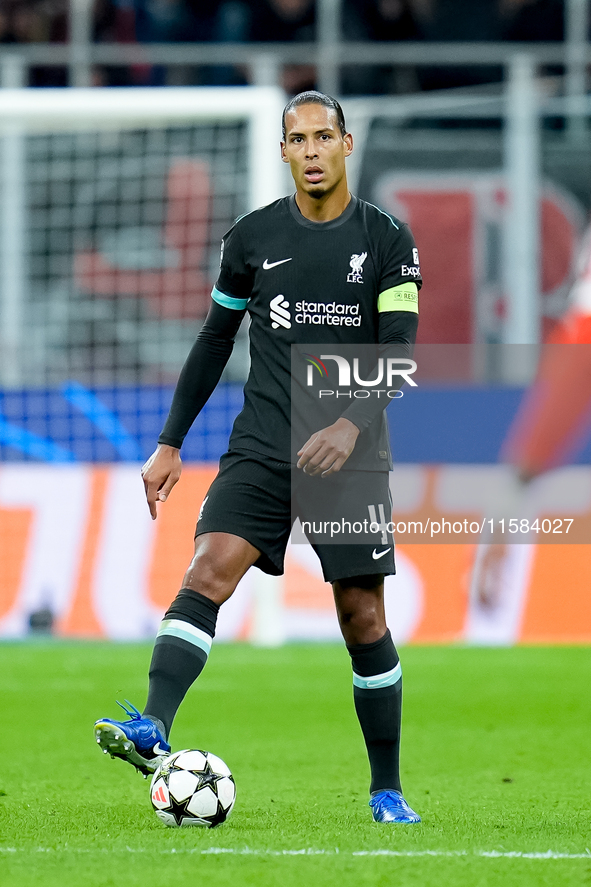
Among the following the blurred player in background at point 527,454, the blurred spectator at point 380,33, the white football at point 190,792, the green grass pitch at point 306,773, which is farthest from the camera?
the blurred spectator at point 380,33

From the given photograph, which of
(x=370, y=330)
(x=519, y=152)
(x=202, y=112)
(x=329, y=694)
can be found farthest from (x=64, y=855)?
(x=519, y=152)

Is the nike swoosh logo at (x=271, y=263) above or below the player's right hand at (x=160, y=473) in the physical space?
above

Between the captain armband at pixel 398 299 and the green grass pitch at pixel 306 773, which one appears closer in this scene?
the green grass pitch at pixel 306 773

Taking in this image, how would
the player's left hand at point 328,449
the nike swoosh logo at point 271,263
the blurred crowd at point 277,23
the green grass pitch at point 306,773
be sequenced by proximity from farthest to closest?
the blurred crowd at point 277,23 < the nike swoosh logo at point 271,263 < the player's left hand at point 328,449 < the green grass pitch at point 306,773

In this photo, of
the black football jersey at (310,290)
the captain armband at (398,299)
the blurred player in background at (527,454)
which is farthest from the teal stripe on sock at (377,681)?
the blurred player in background at (527,454)

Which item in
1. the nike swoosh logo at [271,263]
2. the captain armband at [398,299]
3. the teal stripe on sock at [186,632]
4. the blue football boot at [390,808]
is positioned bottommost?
the blue football boot at [390,808]

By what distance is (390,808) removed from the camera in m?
3.94

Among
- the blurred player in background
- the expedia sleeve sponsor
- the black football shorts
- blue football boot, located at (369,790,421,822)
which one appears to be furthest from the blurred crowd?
blue football boot, located at (369,790,421,822)

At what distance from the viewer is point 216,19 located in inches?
525

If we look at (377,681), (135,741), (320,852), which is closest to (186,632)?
(135,741)

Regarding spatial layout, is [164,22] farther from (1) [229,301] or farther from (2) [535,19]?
(1) [229,301]

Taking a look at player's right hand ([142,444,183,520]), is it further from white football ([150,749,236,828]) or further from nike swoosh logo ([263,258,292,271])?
white football ([150,749,236,828])

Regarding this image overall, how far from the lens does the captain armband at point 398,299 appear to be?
3951 millimetres

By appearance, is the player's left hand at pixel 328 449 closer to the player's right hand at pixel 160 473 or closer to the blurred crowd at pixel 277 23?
the player's right hand at pixel 160 473
